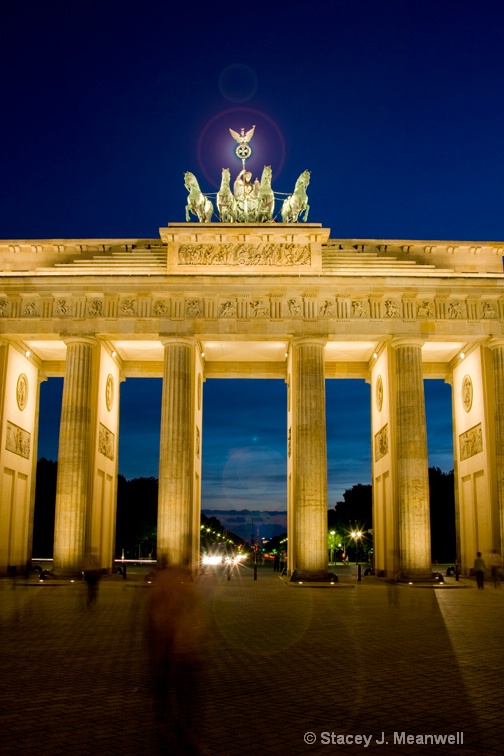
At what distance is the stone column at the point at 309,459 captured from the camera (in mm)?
37688

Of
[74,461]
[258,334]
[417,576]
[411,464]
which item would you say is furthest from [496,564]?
[74,461]

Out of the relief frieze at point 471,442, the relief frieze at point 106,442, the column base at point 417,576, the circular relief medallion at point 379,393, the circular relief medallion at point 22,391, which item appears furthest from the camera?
the circular relief medallion at point 379,393

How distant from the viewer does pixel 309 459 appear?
38.6m

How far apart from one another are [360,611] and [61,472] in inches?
822

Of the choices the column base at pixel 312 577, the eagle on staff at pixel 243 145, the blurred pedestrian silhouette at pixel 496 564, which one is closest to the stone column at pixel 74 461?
the column base at pixel 312 577

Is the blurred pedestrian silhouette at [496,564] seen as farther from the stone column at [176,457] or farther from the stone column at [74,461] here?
the stone column at [74,461]

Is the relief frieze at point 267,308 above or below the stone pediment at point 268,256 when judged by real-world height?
below

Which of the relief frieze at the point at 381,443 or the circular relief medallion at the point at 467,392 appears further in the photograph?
the circular relief medallion at the point at 467,392

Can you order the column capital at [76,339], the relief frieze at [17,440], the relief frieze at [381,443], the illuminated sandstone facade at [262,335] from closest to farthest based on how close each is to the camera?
the illuminated sandstone facade at [262,335]
the column capital at [76,339]
the relief frieze at [17,440]
the relief frieze at [381,443]

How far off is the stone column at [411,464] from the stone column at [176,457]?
36.5 feet

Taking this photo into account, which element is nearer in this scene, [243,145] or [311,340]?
[311,340]

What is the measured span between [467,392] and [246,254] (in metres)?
15.6

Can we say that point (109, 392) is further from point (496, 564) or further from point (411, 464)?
point (496, 564)

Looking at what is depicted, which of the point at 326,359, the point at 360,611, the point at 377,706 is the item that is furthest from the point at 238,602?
the point at 326,359
